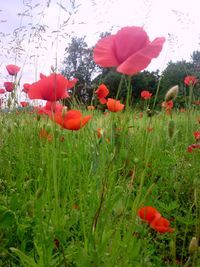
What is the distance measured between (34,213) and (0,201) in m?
0.40

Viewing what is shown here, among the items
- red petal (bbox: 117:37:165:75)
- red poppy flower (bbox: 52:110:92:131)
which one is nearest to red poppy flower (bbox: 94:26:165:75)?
red petal (bbox: 117:37:165:75)

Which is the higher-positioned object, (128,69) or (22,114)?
(128,69)

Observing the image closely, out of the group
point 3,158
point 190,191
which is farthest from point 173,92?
point 3,158

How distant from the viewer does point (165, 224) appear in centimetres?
107

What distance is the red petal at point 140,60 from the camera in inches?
35.9

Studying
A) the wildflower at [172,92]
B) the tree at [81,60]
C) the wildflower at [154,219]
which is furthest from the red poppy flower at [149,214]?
the tree at [81,60]

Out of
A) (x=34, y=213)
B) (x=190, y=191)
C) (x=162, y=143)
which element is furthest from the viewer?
(x=162, y=143)

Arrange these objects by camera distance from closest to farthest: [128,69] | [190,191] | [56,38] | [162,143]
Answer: [128,69] < [56,38] < [190,191] < [162,143]

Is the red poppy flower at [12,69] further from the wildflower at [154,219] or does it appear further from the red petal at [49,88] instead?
the wildflower at [154,219]

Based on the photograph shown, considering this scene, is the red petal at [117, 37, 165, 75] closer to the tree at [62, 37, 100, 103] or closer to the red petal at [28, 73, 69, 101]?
the red petal at [28, 73, 69, 101]

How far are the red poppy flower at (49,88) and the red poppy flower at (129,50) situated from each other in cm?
20

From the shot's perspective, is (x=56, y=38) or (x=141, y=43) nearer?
(x=141, y=43)

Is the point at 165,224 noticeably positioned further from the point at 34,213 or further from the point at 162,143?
the point at 162,143

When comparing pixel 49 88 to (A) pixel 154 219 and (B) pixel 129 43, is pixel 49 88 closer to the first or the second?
(B) pixel 129 43
